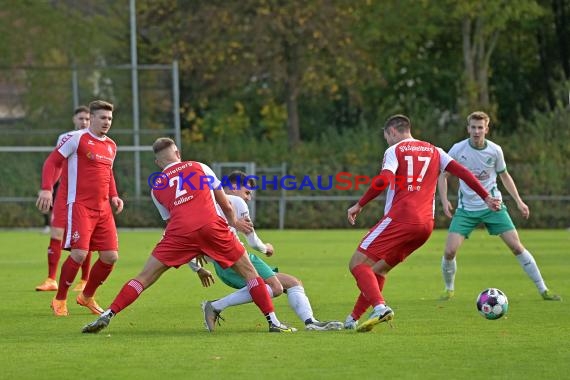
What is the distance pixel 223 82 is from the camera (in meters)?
40.9

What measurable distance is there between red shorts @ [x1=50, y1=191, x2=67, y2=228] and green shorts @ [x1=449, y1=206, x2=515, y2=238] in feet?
14.1

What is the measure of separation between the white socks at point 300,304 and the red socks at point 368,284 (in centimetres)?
52

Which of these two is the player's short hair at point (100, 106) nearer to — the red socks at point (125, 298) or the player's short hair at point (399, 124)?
the red socks at point (125, 298)

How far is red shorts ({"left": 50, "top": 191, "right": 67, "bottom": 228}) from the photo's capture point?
14367 mm

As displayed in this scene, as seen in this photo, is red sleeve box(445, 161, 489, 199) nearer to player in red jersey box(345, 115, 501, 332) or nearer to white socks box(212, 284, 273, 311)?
player in red jersey box(345, 115, 501, 332)

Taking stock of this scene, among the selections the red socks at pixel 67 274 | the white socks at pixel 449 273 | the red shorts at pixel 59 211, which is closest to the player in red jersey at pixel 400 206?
the red socks at pixel 67 274

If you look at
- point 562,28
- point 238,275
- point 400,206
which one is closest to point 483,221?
point 400,206

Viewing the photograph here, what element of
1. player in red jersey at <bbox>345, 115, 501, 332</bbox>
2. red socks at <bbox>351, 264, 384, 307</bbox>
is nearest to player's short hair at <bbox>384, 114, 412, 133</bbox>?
player in red jersey at <bbox>345, 115, 501, 332</bbox>

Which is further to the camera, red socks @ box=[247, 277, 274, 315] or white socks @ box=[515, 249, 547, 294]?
white socks @ box=[515, 249, 547, 294]

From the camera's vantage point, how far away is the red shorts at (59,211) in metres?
14.4

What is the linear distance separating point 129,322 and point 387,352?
343 cm

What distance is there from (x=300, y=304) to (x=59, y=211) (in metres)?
4.55

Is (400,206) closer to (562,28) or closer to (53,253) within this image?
(53,253)

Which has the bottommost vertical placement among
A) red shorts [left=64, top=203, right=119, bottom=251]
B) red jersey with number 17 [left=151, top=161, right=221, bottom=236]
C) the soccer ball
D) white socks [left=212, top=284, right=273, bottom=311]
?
the soccer ball
